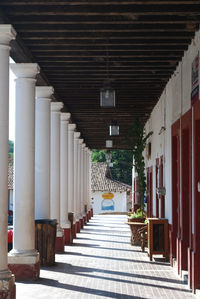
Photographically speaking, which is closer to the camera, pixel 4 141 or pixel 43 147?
pixel 4 141

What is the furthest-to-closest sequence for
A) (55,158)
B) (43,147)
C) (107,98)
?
1. (55,158)
2. (43,147)
3. (107,98)

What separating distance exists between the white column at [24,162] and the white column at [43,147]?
7.02 ft

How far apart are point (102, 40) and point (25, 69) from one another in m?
1.82

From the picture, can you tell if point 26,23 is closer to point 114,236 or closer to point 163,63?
point 163,63

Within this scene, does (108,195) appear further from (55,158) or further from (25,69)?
(25,69)

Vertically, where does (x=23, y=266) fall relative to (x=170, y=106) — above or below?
below

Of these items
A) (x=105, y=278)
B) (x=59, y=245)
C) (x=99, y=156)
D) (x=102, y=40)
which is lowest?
(x=105, y=278)

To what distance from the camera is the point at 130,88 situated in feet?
46.2

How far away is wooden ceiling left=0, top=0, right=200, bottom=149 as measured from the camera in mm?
7723

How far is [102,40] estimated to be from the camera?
935cm

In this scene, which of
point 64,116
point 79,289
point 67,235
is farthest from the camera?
point 64,116

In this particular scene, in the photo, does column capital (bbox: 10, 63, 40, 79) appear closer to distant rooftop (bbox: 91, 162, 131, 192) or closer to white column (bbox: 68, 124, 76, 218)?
white column (bbox: 68, 124, 76, 218)

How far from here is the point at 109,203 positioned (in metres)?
50.7

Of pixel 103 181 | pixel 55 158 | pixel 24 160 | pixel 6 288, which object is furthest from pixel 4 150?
pixel 103 181
